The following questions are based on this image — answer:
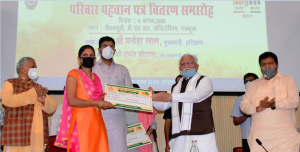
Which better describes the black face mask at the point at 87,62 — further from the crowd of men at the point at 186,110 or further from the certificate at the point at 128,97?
the crowd of men at the point at 186,110

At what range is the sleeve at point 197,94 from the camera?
3572mm

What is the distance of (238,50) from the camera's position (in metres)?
5.93

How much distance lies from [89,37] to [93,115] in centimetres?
301

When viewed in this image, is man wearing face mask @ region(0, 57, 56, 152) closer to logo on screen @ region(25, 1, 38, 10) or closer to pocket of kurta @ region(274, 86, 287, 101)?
logo on screen @ region(25, 1, 38, 10)

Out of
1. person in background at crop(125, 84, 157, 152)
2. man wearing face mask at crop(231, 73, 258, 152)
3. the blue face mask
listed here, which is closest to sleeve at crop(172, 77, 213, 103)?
the blue face mask

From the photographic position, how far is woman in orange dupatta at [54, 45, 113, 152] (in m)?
3.00

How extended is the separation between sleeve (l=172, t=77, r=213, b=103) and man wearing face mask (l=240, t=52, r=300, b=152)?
550 millimetres

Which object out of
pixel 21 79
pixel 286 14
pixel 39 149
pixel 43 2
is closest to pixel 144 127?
pixel 39 149

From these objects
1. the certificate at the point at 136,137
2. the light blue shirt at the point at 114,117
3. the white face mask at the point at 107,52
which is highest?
the white face mask at the point at 107,52

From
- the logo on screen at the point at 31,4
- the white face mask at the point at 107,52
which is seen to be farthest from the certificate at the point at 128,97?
the logo on screen at the point at 31,4

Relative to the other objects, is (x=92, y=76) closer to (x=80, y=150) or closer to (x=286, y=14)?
(x=80, y=150)

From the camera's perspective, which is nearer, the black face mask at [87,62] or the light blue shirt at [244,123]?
the black face mask at [87,62]

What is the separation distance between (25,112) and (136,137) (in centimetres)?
147

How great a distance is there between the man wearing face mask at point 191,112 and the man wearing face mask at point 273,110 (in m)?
0.53
